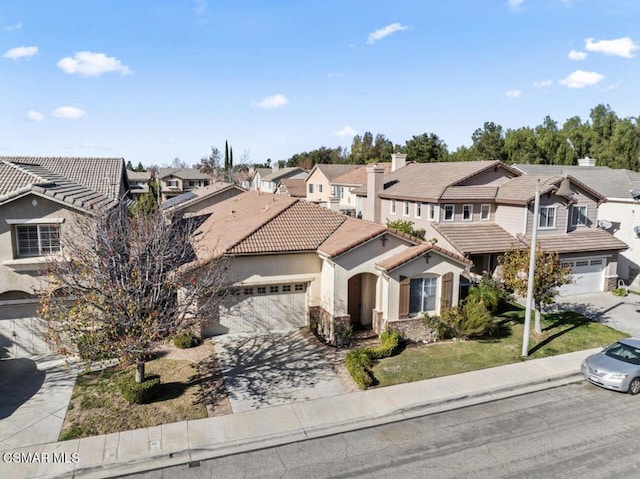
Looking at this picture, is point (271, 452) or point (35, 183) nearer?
point (271, 452)

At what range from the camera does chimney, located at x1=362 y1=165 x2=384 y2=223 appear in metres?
34.4

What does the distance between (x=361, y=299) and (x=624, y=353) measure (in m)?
10.3

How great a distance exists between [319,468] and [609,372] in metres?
10.7

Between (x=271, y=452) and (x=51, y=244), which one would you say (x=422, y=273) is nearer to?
(x=271, y=452)

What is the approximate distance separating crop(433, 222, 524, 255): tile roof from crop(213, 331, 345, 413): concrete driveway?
11.5 meters

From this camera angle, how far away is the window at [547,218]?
91.5 feet

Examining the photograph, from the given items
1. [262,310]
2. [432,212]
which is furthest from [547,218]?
[262,310]

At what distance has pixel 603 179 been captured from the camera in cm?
3541

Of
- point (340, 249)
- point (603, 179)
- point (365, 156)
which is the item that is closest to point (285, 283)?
point (340, 249)

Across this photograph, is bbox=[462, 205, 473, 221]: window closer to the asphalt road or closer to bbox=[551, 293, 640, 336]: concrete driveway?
bbox=[551, 293, 640, 336]: concrete driveway

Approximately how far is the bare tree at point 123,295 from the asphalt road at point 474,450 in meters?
3.88

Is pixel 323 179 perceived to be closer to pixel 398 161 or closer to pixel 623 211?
pixel 398 161

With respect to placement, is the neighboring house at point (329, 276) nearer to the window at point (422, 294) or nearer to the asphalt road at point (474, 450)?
the window at point (422, 294)

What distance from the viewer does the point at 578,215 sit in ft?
96.6
